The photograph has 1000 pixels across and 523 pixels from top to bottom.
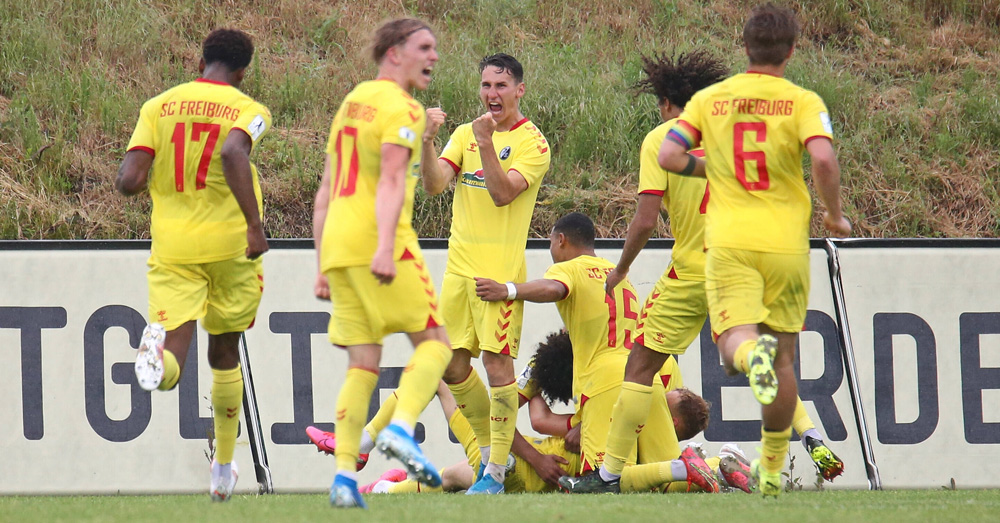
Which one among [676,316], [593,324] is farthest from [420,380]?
[593,324]

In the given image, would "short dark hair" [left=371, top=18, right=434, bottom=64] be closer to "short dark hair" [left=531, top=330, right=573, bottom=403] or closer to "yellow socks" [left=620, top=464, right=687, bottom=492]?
"yellow socks" [left=620, top=464, right=687, bottom=492]

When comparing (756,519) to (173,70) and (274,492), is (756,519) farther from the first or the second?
(173,70)

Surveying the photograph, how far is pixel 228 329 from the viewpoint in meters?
5.39

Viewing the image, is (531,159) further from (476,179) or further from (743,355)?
(743,355)

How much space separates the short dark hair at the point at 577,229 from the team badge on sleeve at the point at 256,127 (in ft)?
7.32

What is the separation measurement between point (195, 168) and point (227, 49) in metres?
0.65

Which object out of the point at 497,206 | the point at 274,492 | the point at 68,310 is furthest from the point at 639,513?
the point at 68,310

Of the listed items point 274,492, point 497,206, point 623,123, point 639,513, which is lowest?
point 274,492

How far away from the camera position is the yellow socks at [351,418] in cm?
420

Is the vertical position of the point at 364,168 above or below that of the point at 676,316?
above

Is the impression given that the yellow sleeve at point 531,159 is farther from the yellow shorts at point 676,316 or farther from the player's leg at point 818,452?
the player's leg at point 818,452

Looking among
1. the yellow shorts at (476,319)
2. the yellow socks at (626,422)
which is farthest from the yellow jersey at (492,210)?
the yellow socks at (626,422)

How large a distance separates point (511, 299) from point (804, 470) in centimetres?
301

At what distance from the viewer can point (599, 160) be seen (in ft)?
34.9
